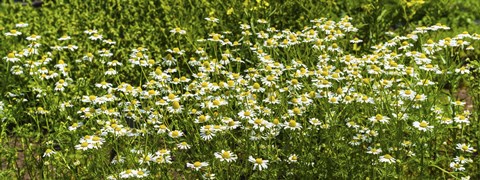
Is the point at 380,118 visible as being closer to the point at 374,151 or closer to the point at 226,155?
the point at 374,151

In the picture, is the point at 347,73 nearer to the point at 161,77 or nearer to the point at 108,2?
the point at 161,77

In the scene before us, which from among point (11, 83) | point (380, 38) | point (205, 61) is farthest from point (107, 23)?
point (380, 38)

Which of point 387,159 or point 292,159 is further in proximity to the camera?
point 292,159

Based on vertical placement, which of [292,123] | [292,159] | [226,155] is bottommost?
[292,159]

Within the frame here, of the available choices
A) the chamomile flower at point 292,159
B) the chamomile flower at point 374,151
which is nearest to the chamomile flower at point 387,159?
the chamomile flower at point 374,151

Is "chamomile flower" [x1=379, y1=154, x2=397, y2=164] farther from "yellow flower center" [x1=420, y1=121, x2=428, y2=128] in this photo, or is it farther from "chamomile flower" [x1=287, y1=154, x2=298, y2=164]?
"chamomile flower" [x1=287, y1=154, x2=298, y2=164]

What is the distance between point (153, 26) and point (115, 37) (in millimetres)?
421

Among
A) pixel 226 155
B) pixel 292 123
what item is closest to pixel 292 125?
pixel 292 123

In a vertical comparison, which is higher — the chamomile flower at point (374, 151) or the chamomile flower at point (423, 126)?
the chamomile flower at point (423, 126)

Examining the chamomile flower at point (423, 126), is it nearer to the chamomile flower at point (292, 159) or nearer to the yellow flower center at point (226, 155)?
the chamomile flower at point (292, 159)

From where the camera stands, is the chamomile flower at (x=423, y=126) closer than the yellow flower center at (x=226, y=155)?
No

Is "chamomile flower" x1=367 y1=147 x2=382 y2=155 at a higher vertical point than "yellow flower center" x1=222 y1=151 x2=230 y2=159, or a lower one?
lower

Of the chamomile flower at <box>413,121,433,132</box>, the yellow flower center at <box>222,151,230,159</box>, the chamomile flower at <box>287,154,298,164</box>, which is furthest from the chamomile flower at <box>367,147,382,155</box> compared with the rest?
the yellow flower center at <box>222,151,230,159</box>

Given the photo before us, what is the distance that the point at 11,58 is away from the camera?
15.0ft
